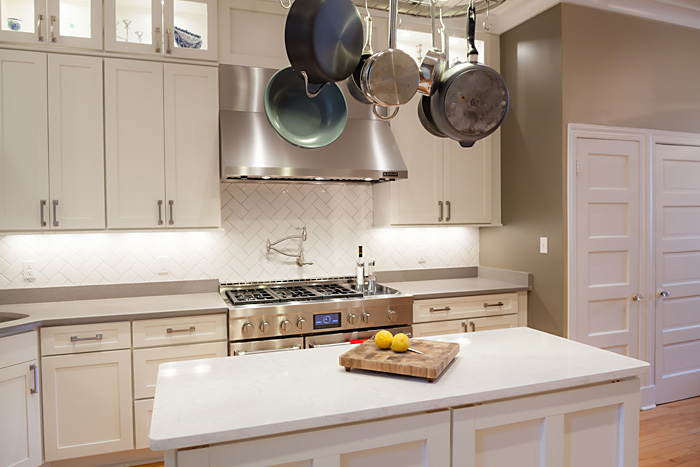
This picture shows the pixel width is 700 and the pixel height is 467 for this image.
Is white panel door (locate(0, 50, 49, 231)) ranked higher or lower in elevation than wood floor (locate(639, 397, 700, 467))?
higher

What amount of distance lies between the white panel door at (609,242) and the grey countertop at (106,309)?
8.04 feet

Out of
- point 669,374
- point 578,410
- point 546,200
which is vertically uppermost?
point 546,200

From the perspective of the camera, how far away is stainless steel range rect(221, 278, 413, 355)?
2.98 metres

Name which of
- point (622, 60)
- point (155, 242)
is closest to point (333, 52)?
point (155, 242)

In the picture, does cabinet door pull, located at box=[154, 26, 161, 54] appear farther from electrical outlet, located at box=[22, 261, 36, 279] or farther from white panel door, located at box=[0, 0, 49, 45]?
electrical outlet, located at box=[22, 261, 36, 279]

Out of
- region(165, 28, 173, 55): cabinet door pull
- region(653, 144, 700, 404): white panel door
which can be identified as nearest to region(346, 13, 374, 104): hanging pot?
region(165, 28, 173, 55): cabinet door pull

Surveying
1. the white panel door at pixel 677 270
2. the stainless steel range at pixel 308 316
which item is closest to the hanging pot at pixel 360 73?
the stainless steel range at pixel 308 316

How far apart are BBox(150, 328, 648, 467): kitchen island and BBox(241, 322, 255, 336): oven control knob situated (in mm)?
1054

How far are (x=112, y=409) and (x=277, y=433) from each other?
1.97 m

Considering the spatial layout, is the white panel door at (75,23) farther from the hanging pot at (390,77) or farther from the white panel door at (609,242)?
the white panel door at (609,242)

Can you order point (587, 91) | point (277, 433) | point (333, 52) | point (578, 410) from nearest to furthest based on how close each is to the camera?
point (277, 433) < point (333, 52) < point (578, 410) < point (587, 91)

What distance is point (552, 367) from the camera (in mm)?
1736

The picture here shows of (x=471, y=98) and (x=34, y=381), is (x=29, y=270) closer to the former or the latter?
(x=34, y=381)

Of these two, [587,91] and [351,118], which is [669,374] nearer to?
[587,91]
